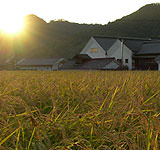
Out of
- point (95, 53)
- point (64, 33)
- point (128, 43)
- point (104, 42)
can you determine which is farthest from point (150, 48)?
point (64, 33)

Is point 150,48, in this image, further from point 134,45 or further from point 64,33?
point 64,33

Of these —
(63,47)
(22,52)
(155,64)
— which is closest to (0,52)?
(22,52)

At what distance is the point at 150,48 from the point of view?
37625 mm

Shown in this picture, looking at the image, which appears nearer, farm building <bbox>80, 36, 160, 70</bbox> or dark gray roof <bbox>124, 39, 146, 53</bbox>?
farm building <bbox>80, 36, 160, 70</bbox>

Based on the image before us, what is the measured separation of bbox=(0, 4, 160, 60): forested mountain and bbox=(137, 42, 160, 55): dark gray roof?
29.4 metres

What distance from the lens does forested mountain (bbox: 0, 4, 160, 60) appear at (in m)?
71.3

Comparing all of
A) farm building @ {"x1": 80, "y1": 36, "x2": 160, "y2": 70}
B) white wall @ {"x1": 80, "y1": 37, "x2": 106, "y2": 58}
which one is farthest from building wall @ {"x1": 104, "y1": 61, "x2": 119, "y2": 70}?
white wall @ {"x1": 80, "y1": 37, "x2": 106, "y2": 58}

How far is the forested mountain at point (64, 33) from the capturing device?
7131 centimetres

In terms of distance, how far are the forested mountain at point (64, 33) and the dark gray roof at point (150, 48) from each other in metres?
29.4

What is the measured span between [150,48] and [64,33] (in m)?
64.3

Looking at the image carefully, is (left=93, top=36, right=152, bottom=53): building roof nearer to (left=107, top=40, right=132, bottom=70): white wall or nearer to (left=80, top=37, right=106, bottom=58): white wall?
(left=80, top=37, right=106, bottom=58): white wall

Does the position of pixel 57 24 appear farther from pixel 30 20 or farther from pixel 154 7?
pixel 154 7

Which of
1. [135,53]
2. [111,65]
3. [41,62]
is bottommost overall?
[111,65]

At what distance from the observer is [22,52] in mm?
84000
